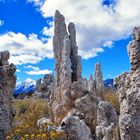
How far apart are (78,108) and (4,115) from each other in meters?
8.95

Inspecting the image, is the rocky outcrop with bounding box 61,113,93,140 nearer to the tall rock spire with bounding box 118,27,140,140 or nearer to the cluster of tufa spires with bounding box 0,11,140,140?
the cluster of tufa spires with bounding box 0,11,140,140

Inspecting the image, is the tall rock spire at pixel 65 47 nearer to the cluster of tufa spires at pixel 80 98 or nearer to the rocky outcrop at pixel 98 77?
the cluster of tufa spires at pixel 80 98

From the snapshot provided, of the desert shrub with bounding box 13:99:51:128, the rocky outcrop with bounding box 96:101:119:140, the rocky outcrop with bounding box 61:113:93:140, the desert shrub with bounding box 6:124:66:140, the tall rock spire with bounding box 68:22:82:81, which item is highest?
the tall rock spire with bounding box 68:22:82:81

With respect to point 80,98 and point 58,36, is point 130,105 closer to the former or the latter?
point 80,98

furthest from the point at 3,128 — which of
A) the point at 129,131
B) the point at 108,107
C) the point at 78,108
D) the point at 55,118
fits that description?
the point at 55,118

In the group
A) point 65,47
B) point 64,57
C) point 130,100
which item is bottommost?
point 130,100

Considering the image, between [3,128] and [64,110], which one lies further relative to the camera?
[64,110]

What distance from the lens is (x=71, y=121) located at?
1077 centimetres

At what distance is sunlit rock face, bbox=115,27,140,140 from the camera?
23.5 feet

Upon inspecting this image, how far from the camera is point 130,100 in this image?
7246mm

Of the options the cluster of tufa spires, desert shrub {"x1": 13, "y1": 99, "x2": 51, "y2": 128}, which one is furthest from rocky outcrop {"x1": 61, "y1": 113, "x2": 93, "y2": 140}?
desert shrub {"x1": 13, "y1": 99, "x2": 51, "y2": 128}

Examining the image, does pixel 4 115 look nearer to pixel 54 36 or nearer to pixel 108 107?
pixel 108 107

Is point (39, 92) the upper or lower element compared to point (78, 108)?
upper

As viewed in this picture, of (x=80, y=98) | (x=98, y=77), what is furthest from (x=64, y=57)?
(x=98, y=77)
